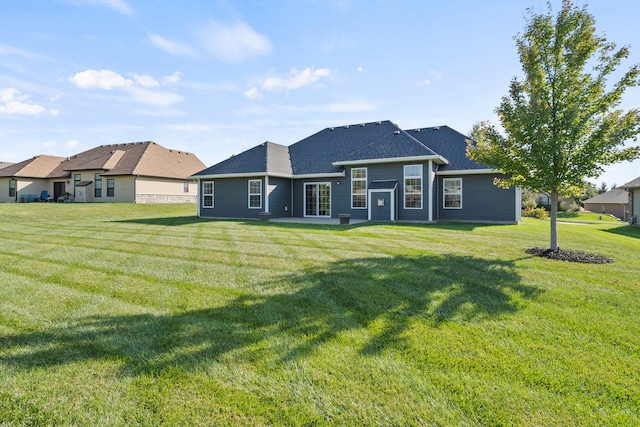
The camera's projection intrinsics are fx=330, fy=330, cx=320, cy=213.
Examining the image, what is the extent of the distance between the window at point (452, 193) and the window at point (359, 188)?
13.5 ft

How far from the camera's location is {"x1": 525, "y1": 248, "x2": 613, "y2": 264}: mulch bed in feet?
22.8

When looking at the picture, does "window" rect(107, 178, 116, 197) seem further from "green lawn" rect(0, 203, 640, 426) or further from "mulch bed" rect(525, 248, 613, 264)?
"mulch bed" rect(525, 248, 613, 264)

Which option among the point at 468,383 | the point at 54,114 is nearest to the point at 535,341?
the point at 468,383

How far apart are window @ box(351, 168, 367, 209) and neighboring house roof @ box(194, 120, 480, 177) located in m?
0.66

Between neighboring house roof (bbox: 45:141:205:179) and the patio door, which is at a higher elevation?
neighboring house roof (bbox: 45:141:205:179)

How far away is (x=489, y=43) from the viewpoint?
9266mm

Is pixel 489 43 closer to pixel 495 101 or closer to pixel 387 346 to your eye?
pixel 495 101

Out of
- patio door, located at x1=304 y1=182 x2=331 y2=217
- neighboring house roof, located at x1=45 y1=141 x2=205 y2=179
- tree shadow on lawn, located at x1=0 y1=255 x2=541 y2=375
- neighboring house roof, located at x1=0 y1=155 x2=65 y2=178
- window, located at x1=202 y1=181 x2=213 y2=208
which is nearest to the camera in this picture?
tree shadow on lawn, located at x1=0 y1=255 x2=541 y2=375

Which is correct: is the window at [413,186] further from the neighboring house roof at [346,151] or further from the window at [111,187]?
the window at [111,187]

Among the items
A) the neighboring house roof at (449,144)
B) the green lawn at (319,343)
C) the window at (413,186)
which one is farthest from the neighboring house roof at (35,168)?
the neighboring house roof at (449,144)

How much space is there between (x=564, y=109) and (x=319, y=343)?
8.04m

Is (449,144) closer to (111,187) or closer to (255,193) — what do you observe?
(255,193)

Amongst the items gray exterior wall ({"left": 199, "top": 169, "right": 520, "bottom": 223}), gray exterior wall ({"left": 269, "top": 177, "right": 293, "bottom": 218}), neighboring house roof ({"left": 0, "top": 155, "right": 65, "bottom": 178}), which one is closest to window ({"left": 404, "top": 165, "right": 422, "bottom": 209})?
gray exterior wall ({"left": 199, "top": 169, "right": 520, "bottom": 223})

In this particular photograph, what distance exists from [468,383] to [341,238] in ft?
24.4
